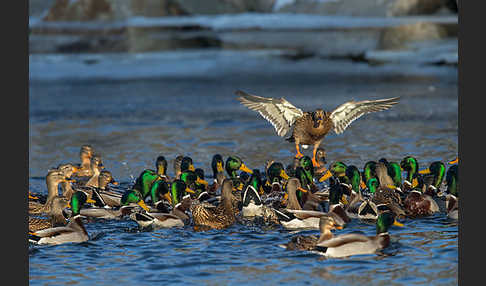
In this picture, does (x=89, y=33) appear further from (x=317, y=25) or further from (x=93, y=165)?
(x=93, y=165)

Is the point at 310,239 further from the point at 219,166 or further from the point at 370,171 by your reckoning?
the point at 219,166

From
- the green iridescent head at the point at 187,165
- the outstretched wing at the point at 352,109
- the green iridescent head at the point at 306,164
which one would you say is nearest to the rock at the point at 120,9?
the outstretched wing at the point at 352,109

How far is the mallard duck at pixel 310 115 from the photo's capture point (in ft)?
37.9

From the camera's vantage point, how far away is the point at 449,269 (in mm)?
6387

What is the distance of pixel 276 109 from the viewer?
1190 cm

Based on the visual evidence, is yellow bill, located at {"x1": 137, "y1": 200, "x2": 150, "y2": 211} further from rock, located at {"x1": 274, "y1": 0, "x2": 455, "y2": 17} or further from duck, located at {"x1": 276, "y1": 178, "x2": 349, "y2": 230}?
rock, located at {"x1": 274, "y1": 0, "x2": 455, "y2": 17}

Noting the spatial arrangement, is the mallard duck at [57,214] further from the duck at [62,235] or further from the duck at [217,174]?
the duck at [217,174]

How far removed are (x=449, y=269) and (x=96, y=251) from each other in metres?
2.91

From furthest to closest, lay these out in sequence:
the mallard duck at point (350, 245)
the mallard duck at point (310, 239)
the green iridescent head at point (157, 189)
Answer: the green iridescent head at point (157, 189)
the mallard duck at point (310, 239)
the mallard duck at point (350, 245)

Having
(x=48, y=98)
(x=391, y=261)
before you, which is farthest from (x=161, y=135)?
(x=391, y=261)

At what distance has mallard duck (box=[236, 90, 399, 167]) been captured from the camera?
11.5 meters

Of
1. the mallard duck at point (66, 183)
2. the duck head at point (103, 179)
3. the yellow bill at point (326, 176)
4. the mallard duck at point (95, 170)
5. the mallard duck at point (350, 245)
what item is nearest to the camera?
the mallard duck at point (350, 245)

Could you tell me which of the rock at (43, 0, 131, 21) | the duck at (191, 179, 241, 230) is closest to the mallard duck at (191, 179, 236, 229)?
the duck at (191, 179, 241, 230)

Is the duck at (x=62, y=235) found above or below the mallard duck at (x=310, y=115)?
below
